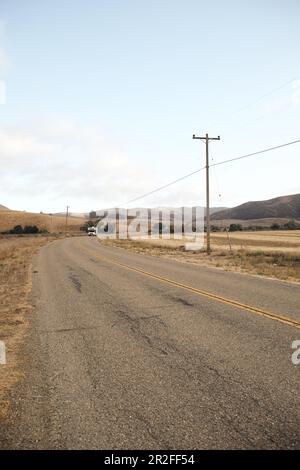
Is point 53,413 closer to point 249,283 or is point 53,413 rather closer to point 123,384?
point 123,384

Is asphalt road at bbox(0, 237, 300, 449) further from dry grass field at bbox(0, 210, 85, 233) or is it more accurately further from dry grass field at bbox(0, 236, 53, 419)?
dry grass field at bbox(0, 210, 85, 233)

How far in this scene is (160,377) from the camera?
19.4 feet

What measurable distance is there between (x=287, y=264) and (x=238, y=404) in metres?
21.1

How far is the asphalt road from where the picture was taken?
4.31m

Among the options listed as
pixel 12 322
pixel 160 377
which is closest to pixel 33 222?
pixel 12 322

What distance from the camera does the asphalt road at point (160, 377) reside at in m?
4.31

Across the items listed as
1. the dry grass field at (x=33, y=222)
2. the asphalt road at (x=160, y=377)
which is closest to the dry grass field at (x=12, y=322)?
the asphalt road at (x=160, y=377)

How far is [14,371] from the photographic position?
21.0ft

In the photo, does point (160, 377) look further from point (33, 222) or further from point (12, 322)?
point (33, 222)

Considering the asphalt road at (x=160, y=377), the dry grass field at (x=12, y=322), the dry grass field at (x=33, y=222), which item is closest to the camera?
the asphalt road at (x=160, y=377)

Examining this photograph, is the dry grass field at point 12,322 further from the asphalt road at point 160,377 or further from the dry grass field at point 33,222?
the dry grass field at point 33,222

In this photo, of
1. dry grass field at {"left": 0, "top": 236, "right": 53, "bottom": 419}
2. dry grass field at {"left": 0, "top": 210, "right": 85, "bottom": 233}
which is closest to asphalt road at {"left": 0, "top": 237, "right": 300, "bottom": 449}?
dry grass field at {"left": 0, "top": 236, "right": 53, "bottom": 419}
